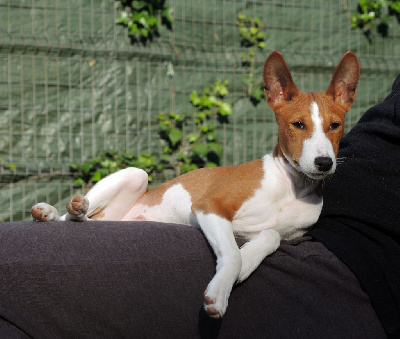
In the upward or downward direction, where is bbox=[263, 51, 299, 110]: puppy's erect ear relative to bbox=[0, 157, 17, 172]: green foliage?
upward

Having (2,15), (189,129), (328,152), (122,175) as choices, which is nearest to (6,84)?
(2,15)

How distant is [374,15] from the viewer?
628 centimetres

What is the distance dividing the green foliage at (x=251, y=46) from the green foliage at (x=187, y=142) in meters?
0.27

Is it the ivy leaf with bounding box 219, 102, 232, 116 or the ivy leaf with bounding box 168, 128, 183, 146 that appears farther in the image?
the ivy leaf with bounding box 219, 102, 232, 116

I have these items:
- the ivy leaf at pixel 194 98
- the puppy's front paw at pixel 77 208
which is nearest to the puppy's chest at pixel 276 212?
the puppy's front paw at pixel 77 208

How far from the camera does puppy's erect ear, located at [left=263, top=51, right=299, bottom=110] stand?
2682 mm

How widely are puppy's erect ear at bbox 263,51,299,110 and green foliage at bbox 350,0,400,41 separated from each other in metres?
3.93

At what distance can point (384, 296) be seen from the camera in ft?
6.49

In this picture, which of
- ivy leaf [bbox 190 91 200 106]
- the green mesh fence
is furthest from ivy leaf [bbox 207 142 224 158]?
ivy leaf [bbox 190 91 200 106]

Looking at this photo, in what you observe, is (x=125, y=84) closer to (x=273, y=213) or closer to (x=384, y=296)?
(x=273, y=213)

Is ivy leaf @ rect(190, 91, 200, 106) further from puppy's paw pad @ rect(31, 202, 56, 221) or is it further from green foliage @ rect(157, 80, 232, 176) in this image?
puppy's paw pad @ rect(31, 202, 56, 221)

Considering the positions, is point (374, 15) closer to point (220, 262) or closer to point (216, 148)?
point (216, 148)

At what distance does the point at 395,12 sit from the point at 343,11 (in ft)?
2.28

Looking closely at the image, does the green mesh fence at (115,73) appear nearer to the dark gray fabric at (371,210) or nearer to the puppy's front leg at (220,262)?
the dark gray fabric at (371,210)
